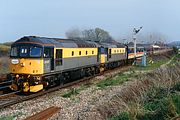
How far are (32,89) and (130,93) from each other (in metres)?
7.59

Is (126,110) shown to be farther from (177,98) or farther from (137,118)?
(177,98)

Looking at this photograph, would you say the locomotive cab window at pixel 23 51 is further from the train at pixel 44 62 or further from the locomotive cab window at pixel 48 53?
the locomotive cab window at pixel 48 53

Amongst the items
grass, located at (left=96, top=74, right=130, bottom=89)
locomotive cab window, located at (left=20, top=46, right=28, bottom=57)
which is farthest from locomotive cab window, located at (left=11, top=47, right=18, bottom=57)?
grass, located at (left=96, top=74, right=130, bottom=89)

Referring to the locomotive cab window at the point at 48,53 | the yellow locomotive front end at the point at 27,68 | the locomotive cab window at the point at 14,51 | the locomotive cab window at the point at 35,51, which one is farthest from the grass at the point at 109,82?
the locomotive cab window at the point at 14,51

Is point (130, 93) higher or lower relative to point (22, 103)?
higher

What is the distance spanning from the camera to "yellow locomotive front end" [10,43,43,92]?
59.1 feet

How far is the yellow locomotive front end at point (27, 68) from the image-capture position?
18.0 metres

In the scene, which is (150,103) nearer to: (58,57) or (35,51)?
(35,51)

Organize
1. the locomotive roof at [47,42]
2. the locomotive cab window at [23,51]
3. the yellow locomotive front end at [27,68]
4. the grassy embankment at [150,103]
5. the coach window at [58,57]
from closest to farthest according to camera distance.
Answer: the grassy embankment at [150,103]
the yellow locomotive front end at [27,68]
the locomotive cab window at [23,51]
the locomotive roof at [47,42]
the coach window at [58,57]

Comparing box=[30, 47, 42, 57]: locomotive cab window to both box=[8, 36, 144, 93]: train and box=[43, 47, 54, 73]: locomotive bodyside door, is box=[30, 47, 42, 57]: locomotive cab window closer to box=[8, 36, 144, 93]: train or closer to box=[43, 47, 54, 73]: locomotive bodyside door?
box=[8, 36, 144, 93]: train

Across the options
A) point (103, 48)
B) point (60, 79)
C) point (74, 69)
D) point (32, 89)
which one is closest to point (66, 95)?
point (32, 89)

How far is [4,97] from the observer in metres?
16.8

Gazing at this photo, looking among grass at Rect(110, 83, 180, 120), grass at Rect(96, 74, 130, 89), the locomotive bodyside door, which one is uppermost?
the locomotive bodyside door

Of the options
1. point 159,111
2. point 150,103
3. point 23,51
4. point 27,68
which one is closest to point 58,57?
point 23,51
